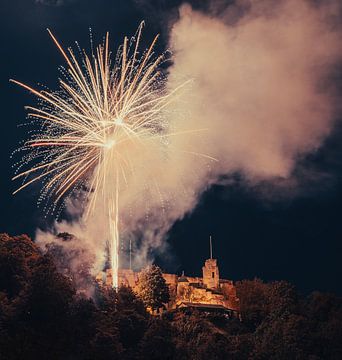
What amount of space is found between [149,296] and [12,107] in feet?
238

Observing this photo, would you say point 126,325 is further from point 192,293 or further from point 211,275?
point 211,275

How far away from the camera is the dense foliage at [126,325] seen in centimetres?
5481

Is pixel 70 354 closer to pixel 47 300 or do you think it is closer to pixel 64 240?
pixel 47 300

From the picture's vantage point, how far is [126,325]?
2459 inches

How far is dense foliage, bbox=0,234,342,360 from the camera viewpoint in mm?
54812

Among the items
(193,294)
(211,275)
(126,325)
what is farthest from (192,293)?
(126,325)

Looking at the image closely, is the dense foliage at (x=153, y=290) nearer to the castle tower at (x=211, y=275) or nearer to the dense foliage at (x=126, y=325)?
the dense foliage at (x=126, y=325)

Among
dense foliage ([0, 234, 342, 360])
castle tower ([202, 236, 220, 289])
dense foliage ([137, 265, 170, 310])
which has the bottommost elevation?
dense foliage ([0, 234, 342, 360])

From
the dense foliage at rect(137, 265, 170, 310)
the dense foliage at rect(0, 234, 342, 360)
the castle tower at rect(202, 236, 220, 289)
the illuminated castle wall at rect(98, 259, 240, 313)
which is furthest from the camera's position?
the castle tower at rect(202, 236, 220, 289)

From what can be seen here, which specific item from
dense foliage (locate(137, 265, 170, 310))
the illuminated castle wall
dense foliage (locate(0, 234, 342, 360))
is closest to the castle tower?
the illuminated castle wall

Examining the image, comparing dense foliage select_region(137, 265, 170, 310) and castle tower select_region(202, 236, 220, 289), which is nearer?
dense foliage select_region(137, 265, 170, 310)

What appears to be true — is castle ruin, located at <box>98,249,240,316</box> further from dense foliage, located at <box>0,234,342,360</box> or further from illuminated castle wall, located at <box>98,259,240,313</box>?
dense foliage, located at <box>0,234,342,360</box>

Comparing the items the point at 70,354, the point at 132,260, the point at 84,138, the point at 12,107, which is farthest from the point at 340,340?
the point at 12,107

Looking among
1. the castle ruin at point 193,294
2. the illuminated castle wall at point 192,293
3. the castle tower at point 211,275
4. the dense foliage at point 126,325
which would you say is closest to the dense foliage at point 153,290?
the dense foliage at point 126,325
